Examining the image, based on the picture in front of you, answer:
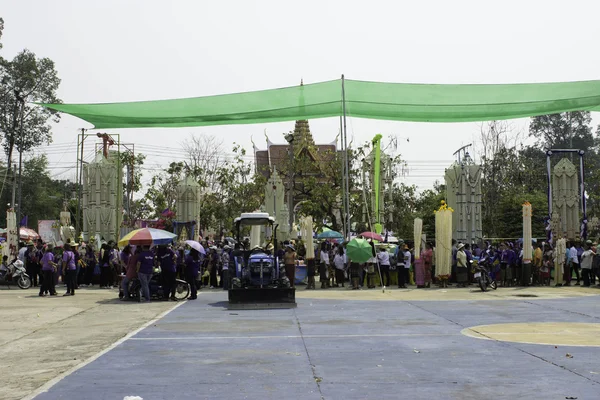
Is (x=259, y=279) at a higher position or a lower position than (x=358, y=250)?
lower

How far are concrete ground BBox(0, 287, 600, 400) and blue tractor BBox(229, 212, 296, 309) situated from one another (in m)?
0.64

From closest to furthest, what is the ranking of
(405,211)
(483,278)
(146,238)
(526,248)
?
1. (146,238)
2. (483,278)
3. (526,248)
4. (405,211)

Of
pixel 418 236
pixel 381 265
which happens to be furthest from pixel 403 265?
pixel 418 236

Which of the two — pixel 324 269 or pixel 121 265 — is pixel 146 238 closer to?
pixel 121 265

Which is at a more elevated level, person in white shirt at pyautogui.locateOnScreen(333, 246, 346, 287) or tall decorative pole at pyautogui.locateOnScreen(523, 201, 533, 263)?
tall decorative pole at pyautogui.locateOnScreen(523, 201, 533, 263)

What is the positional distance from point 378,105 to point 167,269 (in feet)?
24.8

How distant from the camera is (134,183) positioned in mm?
53062

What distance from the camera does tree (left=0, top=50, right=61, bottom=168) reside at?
54.2 m

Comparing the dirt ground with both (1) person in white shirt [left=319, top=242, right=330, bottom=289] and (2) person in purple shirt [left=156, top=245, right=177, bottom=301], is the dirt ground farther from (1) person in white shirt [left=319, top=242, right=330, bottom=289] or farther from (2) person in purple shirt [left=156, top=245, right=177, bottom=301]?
(1) person in white shirt [left=319, top=242, right=330, bottom=289]

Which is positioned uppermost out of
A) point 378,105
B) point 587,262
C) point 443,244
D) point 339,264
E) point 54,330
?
point 378,105

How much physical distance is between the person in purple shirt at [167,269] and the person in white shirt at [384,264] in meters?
8.52

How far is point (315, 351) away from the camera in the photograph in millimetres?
10844

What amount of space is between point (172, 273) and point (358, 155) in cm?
2321

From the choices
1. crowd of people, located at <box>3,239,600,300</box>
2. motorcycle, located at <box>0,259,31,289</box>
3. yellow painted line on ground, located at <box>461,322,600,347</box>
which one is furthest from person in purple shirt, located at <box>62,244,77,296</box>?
yellow painted line on ground, located at <box>461,322,600,347</box>
